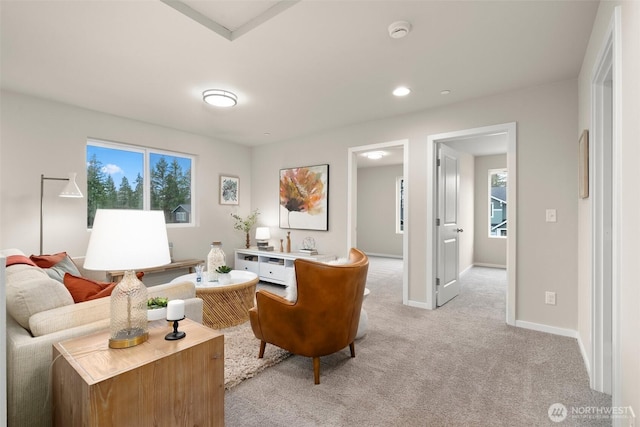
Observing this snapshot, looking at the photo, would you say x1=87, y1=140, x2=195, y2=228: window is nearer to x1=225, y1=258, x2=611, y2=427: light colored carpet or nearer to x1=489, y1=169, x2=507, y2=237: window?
x1=225, y1=258, x2=611, y2=427: light colored carpet

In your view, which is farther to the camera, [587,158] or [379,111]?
[379,111]

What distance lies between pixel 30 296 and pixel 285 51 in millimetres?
2242

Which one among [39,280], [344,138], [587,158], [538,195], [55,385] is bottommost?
[55,385]

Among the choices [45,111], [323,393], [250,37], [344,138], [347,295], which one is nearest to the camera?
[323,393]

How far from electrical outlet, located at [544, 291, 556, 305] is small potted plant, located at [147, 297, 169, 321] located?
3374mm

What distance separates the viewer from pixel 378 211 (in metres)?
8.42

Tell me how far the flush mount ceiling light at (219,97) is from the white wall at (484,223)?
556cm

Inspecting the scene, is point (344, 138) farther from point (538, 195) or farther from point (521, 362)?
point (521, 362)

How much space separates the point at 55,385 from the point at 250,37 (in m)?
2.32

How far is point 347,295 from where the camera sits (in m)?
2.10

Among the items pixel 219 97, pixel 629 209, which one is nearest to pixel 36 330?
pixel 219 97

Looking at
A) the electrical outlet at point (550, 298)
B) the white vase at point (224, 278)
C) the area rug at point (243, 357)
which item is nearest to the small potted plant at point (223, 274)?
the white vase at point (224, 278)

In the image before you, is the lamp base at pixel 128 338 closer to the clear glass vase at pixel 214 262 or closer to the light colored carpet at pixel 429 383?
the light colored carpet at pixel 429 383

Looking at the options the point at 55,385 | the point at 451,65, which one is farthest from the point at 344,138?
the point at 55,385
